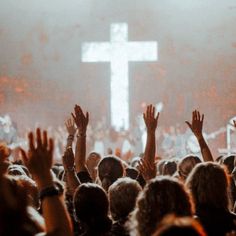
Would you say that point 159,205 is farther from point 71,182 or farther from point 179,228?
point 71,182

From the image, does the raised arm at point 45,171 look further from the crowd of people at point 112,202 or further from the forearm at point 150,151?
the forearm at point 150,151

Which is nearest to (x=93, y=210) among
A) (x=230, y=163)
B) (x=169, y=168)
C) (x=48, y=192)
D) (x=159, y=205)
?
(x=159, y=205)

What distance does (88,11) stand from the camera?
1641 centimetres

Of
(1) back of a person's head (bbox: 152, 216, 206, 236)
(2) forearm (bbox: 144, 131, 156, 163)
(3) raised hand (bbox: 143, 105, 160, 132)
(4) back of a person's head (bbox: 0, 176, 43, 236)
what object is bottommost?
(1) back of a person's head (bbox: 152, 216, 206, 236)

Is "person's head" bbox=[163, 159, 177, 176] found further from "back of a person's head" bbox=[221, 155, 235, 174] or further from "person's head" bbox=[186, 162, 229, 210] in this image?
"person's head" bbox=[186, 162, 229, 210]

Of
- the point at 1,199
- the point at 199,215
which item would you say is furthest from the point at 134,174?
the point at 1,199

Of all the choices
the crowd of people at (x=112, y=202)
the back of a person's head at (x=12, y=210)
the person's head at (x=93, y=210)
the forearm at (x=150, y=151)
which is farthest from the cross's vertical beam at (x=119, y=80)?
the back of a person's head at (x=12, y=210)

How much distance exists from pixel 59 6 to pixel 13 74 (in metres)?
2.32

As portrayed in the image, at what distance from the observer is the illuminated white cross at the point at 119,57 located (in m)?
14.2

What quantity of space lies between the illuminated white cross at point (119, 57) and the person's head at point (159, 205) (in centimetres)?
1169

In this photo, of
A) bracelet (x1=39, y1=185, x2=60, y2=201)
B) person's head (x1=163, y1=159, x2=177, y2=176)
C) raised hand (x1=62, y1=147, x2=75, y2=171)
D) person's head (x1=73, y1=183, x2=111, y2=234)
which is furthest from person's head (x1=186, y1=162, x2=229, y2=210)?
person's head (x1=163, y1=159, x2=177, y2=176)

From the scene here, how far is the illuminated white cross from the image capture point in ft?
46.4

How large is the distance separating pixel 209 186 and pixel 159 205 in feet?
2.19

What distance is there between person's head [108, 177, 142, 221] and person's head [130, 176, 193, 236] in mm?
600
